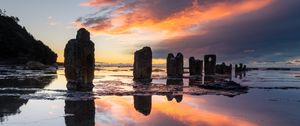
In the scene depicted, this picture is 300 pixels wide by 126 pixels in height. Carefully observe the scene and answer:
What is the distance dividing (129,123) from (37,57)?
102m

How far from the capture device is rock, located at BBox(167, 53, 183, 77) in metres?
51.8

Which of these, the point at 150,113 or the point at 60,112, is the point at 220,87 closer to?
the point at 150,113

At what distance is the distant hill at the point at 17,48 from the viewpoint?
96.2 meters

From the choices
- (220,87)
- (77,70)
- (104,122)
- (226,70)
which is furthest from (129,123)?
Answer: (226,70)

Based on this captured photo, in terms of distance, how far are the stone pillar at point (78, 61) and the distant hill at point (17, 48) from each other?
244 ft

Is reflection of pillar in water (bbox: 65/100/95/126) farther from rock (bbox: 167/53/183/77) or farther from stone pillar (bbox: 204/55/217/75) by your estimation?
stone pillar (bbox: 204/55/217/75)

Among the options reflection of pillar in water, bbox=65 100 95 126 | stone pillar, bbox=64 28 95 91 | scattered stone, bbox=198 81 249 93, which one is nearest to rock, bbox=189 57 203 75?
scattered stone, bbox=198 81 249 93

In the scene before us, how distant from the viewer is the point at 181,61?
52.7 m

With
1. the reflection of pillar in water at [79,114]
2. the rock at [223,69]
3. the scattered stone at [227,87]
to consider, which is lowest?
the reflection of pillar in water at [79,114]

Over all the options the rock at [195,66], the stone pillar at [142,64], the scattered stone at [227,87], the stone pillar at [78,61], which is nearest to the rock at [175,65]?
the rock at [195,66]

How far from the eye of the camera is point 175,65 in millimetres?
52656

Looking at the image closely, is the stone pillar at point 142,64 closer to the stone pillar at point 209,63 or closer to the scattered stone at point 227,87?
the scattered stone at point 227,87

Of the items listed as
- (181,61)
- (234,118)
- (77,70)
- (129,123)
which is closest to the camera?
(129,123)

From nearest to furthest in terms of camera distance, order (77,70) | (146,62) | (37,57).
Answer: (77,70), (146,62), (37,57)
